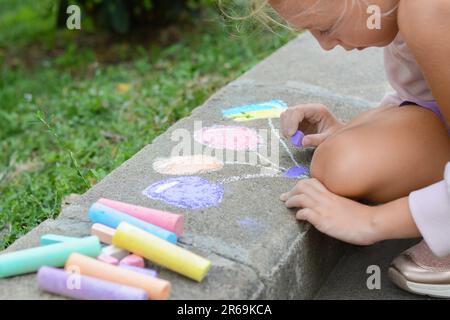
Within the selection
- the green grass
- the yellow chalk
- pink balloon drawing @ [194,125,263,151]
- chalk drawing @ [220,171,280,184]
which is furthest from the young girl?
the green grass

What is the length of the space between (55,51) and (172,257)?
2.96m

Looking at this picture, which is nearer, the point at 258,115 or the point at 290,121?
the point at 290,121

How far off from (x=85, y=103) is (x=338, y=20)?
5.51 feet

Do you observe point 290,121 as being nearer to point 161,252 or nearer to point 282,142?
point 282,142

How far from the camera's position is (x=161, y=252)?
Result: 160 centimetres

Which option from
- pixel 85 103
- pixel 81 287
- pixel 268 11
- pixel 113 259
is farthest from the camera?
pixel 85 103

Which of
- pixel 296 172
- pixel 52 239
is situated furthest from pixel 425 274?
pixel 52 239

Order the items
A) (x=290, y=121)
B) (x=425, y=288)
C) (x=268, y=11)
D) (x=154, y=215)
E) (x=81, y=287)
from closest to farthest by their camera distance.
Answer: (x=81, y=287), (x=154, y=215), (x=425, y=288), (x=268, y=11), (x=290, y=121)

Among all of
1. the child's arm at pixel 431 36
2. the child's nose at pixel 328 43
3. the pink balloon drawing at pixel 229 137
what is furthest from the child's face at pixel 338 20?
the pink balloon drawing at pixel 229 137

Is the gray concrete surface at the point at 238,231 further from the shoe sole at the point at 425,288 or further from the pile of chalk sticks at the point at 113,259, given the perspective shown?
the shoe sole at the point at 425,288

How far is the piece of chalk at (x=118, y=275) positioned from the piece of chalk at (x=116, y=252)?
0.06 metres

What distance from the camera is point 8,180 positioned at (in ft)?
9.35

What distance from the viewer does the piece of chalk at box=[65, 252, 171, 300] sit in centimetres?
153

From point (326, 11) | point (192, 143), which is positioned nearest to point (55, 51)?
point (192, 143)
